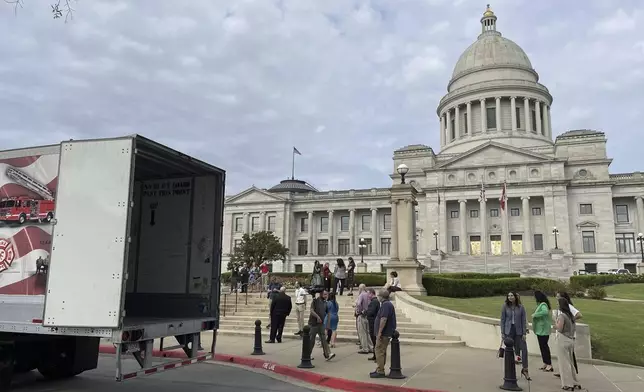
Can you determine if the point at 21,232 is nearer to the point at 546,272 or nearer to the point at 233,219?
the point at 546,272

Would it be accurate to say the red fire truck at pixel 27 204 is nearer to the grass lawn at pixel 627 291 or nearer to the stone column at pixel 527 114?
the grass lawn at pixel 627 291

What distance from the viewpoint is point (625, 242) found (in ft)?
211

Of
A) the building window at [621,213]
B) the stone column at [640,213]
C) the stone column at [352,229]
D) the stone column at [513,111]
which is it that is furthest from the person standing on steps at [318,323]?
the stone column at [513,111]

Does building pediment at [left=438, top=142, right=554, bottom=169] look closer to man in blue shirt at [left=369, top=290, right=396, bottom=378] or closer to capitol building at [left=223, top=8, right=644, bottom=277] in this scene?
capitol building at [left=223, top=8, right=644, bottom=277]

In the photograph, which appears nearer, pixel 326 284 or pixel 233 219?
pixel 326 284

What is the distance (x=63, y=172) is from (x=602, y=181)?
7088 centimetres

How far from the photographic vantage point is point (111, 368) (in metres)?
11.5

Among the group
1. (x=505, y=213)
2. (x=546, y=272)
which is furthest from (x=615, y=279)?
(x=505, y=213)

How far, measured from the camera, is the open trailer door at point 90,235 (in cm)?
676

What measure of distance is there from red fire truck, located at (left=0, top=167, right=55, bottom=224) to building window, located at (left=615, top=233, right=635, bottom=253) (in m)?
71.2

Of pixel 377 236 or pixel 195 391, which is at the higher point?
pixel 377 236

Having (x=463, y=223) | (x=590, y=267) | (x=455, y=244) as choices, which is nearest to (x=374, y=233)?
(x=455, y=244)

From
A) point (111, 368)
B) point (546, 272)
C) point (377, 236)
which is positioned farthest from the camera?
point (377, 236)

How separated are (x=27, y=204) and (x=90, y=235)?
1642mm
